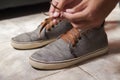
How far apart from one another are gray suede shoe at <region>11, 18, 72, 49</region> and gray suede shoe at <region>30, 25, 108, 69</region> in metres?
0.10

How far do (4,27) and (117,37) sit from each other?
0.64 metres

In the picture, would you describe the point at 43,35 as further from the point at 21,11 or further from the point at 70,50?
the point at 21,11

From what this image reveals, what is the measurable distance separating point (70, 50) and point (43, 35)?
178 mm

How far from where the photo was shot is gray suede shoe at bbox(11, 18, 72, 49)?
3.17 ft

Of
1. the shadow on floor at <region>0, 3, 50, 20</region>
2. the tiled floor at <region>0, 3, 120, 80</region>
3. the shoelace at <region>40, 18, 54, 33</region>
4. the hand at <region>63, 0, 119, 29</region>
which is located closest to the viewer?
the hand at <region>63, 0, 119, 29</region>

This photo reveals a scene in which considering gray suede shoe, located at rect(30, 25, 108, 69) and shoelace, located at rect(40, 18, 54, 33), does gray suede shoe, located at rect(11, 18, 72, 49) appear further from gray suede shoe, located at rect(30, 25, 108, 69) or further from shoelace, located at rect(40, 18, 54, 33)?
gray suede shoe, located at rect(30, 25, 108, 69)

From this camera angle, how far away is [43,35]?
97cm

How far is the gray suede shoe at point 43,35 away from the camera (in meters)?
0.96

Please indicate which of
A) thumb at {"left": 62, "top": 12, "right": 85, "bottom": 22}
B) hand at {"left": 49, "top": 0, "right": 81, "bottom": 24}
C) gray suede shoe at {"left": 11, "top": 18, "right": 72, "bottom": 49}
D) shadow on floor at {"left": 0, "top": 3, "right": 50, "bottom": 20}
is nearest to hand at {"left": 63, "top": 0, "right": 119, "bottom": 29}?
thumb at {"left": 62, "top": 12, "right": 85, "bottom": 22}

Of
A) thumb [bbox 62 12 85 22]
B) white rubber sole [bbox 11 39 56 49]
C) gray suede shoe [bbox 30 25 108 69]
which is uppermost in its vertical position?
thumb [bbox 62 12 85 22]

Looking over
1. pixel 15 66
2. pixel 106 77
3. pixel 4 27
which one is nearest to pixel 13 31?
pixel 4 27

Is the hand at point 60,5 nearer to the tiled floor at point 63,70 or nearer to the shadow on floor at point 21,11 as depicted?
the tiled floor at point 63,70

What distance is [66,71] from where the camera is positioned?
815 millimetres

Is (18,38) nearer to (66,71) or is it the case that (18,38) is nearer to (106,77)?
(66,71)
